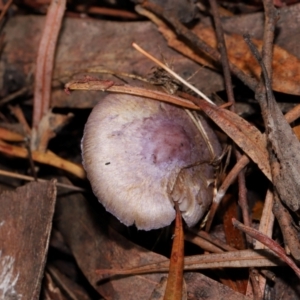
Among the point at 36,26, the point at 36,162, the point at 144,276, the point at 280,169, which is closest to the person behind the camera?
the point at 280,169

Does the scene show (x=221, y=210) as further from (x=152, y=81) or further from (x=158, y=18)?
(x=158, y=18)

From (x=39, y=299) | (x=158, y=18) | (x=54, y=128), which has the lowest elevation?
(x=39, y=299)

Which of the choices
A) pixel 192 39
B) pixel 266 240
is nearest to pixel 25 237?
pixel 266 240

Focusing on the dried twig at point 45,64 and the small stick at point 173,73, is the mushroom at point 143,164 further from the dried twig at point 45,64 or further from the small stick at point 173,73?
the dried twig at point 45,64

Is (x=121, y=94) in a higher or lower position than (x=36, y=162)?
higher

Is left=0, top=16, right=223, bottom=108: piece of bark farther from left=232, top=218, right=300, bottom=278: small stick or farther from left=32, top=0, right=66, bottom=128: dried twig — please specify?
left=232, top=218, right=300, bottom=278: small stick

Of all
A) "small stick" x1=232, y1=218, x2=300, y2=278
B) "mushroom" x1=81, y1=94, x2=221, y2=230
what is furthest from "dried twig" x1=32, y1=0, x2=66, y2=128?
"small stick" x1=232, y1=218, x2=300, y2=278

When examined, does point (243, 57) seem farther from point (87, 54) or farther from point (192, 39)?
point (87, 54)

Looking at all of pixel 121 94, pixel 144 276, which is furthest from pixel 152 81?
pixel 144 276
